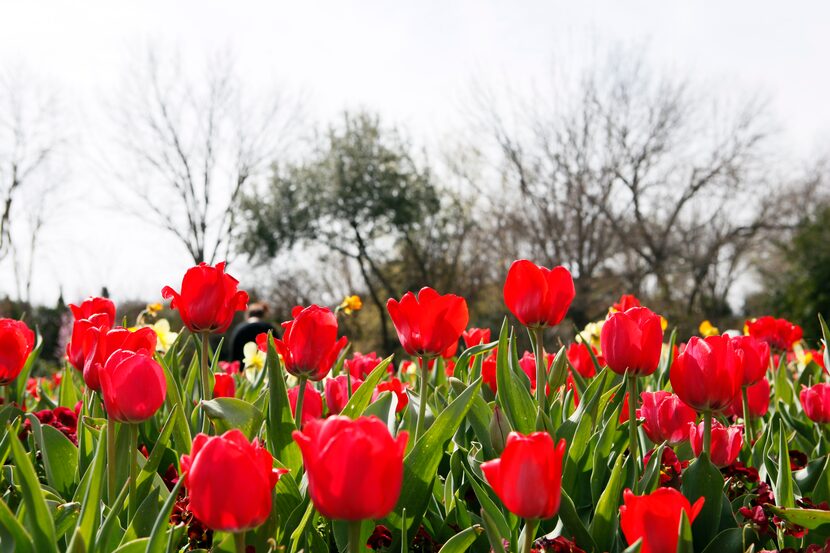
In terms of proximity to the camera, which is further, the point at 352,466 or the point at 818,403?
the point at 818,403

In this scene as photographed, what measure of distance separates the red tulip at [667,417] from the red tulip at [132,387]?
0.85 meters

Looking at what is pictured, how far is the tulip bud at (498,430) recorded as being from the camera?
3.80 ft

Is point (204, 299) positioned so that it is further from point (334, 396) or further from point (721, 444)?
point (721, 444)

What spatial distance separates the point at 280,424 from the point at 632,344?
1.99ft

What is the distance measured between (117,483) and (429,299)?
61 centimetres

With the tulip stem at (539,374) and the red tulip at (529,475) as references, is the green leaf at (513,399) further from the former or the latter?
the red tulip at (529,475)

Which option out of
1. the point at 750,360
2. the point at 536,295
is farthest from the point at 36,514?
the point at 750,360

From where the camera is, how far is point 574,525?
102cm

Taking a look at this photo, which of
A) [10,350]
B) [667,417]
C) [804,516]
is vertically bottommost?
[804,516]

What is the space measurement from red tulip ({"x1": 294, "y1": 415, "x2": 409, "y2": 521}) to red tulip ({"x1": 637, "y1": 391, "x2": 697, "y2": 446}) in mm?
783

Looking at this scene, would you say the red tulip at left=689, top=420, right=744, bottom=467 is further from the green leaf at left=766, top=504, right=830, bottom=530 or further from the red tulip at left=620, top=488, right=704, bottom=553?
the red tulip at left=620, top=488, right=704, bottom=553

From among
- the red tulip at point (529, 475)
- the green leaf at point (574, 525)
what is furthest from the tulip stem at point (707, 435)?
the red tulip at point (529, 475)

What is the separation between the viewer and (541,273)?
4.61ft

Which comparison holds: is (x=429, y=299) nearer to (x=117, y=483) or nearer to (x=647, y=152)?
(x=117, y=483)
